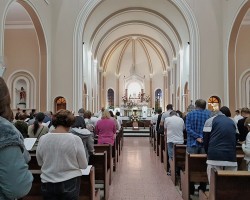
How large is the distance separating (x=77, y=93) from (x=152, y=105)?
18.0 metres

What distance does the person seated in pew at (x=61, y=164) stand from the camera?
10.6ft

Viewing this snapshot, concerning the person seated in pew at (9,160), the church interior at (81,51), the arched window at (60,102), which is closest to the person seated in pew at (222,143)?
the person seated in pew at (9,160)

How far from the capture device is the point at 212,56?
51.5 feet

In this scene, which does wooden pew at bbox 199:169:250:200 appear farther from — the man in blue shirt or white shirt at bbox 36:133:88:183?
the man in blue shirt

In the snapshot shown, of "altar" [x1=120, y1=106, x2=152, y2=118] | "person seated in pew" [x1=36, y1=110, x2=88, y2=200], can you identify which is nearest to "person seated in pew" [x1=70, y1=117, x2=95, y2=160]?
"person seated in pew" [x1=36, y1=110, x2=88, y2=200]

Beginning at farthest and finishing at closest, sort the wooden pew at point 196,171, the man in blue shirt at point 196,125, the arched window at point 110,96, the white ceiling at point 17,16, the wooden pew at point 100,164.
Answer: the arched window at point 110,96 → the white ceiling at point 17,16 → the man in blue shirt at point 196,125 → the wooden pew at point 100,164 → the wooden pew at point 196,171

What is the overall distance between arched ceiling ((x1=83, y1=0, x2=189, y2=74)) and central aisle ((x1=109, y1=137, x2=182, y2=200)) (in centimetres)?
923

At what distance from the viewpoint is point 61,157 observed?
3.22 m

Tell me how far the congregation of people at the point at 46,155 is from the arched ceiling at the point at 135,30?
13162mm

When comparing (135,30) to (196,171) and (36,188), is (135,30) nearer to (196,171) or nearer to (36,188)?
(196,171)

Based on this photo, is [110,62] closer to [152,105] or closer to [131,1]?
[152,105]

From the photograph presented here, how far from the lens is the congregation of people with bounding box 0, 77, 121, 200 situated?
178 centimetres

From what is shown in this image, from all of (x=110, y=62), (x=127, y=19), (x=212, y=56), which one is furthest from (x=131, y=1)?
(x=110, y=62)

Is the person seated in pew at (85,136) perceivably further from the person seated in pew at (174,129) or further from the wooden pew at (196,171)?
the person seated in pew at (174,129)
